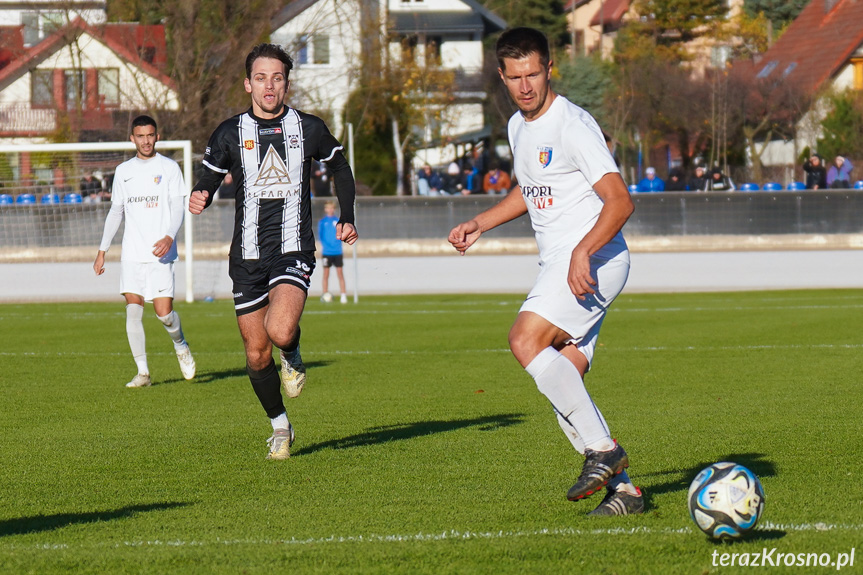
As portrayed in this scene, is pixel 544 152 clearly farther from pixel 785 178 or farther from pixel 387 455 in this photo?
pixel 785 178

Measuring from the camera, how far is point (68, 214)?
2336cm

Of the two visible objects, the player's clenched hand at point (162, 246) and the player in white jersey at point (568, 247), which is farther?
the player's clenched hand at point (162, 246)

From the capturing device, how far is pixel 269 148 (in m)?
6.82

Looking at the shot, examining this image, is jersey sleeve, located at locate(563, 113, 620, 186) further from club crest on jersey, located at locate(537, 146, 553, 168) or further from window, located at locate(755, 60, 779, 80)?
window, located at locate(755, 60, 779, 80)

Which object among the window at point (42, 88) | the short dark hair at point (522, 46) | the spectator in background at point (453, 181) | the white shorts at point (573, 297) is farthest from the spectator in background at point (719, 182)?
the short dark hair at point (522, 46)

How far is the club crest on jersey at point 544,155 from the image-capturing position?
5.23 meters

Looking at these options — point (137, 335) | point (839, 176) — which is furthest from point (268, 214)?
point (839, 176)

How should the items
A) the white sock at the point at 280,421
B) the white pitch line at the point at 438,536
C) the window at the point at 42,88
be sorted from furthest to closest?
1. the window at the point at 42,88
2. the white sock at the point at 280,421
3. the white pitch line at the point at 438,536

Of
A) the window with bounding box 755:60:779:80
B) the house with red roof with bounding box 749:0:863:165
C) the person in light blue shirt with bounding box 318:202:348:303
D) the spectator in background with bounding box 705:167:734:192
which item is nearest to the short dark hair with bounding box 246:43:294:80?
the person in light blue shirt with bounding box 318:202:348:303

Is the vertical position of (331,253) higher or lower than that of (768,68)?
lower

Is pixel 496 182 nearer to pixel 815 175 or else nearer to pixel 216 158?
pixel 815 175

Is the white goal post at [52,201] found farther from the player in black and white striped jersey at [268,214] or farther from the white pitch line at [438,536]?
the white pitch line at [438,536]

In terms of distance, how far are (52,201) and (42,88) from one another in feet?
42.8

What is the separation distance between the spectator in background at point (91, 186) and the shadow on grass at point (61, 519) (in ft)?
58.7
